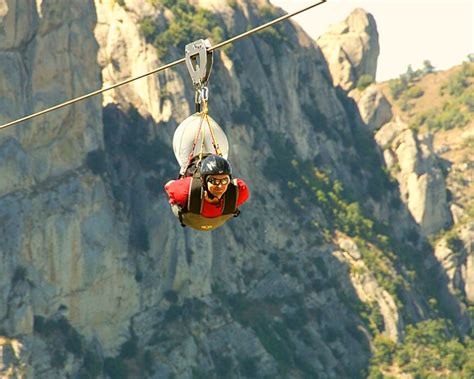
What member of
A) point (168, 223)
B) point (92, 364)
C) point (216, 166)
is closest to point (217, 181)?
point (216, 166)

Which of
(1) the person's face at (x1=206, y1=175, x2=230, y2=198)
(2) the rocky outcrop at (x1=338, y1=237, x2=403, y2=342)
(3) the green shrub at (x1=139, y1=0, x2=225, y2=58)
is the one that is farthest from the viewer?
(2) the rocky outcrop at (x1=338, y1=237, x2=403, y2=342)

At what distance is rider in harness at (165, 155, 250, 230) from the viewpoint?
3459 cm

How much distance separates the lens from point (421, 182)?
182 m

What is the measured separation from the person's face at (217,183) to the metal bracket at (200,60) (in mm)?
1954

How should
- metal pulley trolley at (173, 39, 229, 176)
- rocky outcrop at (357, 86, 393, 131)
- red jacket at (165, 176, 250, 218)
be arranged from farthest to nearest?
rocky outcrop at (357, 86, 393, 131) → metal pulley trolley at (173, 39, 229, 176) → red jacket at (165, 176, 250, 218)

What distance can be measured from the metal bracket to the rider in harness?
62.5 inches

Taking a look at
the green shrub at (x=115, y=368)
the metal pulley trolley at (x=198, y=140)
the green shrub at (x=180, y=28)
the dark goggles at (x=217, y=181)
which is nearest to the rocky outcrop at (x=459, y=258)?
the green shrub at (x=180, y=28)

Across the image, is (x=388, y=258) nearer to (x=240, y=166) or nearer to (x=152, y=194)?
(x=240, y=166)

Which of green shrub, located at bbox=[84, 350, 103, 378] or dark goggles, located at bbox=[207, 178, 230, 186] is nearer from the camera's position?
dark goggles, located at bbox=[207, 178, 230, 186]

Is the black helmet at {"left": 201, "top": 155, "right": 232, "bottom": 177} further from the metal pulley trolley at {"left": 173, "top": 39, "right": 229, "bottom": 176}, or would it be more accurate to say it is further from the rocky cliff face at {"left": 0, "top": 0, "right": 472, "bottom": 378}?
the rocky cliff face at {"left": 0, "top": 0, "right": 472, "bottom": 378}

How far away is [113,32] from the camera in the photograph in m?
160

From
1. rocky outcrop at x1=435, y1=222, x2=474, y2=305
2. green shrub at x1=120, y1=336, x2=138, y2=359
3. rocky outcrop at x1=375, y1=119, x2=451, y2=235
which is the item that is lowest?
green shrub at x1=120, y1=336, x2=138, y2=359

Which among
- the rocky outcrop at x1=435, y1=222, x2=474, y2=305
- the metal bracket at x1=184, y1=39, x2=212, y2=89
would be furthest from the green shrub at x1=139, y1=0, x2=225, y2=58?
the metal bracket at x1=184, y1=39, x2=212, y2=89

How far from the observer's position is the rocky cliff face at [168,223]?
141 meters
